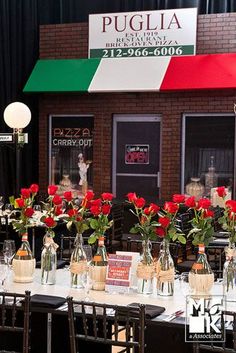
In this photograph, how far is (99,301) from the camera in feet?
10.9

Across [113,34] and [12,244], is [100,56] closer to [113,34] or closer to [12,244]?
[113,34]

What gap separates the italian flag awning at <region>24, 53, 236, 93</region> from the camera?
27.8 feet

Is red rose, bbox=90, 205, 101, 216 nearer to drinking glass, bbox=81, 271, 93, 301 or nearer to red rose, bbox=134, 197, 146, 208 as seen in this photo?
red rose, bbox=134, 197, 146, 208

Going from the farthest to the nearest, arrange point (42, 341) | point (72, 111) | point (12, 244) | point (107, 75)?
point (72, 111), point (107, 75), point (12, 244), point (42, 341)

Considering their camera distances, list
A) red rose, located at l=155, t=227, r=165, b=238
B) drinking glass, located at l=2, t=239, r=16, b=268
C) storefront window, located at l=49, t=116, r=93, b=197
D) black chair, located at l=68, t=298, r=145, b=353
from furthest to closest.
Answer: storefront window, located at l=49, t=116, r=93, b=197, drinking glass, located at l=2, t=239, r=16, b=268, red rose, located at l=155, t=227, r=165, b=238, black chair, located at l=68, t=298, r=145, b=353

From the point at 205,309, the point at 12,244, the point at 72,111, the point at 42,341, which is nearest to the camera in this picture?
the point at 205,309

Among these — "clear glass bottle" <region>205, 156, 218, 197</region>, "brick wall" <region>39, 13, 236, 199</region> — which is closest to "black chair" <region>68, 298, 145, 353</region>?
"clear glass bottle" <region>205, 156, 218, 197</region>

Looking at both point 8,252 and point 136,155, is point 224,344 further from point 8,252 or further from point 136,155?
point 136,155

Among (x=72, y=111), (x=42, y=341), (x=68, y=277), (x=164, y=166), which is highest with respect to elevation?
(x=72, y=111)

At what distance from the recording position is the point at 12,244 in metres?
3.92

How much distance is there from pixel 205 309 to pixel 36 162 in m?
7.43

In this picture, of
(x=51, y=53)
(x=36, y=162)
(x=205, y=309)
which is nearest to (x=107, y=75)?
(x=51, y=53)

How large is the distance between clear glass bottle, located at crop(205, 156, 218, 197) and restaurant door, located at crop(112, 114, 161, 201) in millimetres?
736

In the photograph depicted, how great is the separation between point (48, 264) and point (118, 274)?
0.48m
